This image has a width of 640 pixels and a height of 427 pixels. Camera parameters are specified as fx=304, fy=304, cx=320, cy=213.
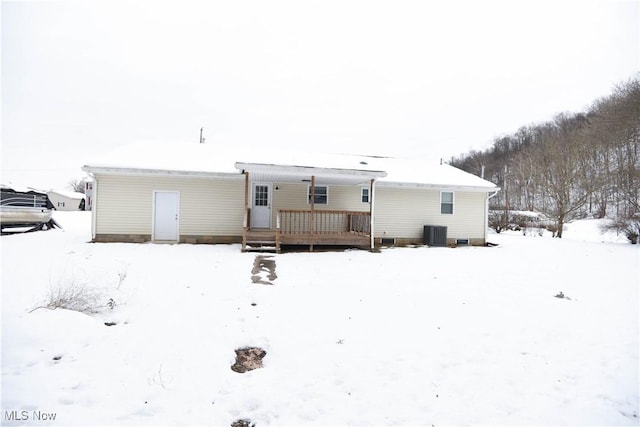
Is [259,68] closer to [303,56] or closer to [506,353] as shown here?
[303,56]

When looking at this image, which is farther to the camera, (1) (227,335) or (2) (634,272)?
(2) (634,272)

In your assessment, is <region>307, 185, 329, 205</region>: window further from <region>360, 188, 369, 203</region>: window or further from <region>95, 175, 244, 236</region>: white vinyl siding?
<region>95, 175, 244, 236</region>: white vinyl siding

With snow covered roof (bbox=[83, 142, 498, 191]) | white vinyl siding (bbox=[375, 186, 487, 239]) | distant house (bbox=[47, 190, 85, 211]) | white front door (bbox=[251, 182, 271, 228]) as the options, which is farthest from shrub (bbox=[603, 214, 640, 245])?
distant house (bbox=[47, 190, 85, 211])

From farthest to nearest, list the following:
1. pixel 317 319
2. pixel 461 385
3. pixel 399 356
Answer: pixel 317 319 < pixel 399 356 < pixel 461 385

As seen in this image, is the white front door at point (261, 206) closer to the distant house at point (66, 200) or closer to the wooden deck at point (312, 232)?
the wooden deck at point (312, 232)

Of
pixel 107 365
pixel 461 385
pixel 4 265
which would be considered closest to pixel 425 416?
pixel 461 385

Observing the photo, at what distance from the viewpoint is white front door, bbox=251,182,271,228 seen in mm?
13000

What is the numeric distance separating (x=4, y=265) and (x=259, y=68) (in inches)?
877

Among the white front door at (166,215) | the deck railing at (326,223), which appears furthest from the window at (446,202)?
the white front door at (166,215)

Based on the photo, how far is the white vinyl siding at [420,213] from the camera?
1370cm

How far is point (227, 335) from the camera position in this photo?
13.3ft

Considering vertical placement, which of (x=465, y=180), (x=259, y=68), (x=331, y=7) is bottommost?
(x=465, y=180)

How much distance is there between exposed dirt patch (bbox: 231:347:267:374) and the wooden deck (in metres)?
7.00

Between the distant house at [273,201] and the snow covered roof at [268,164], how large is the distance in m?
0.04
